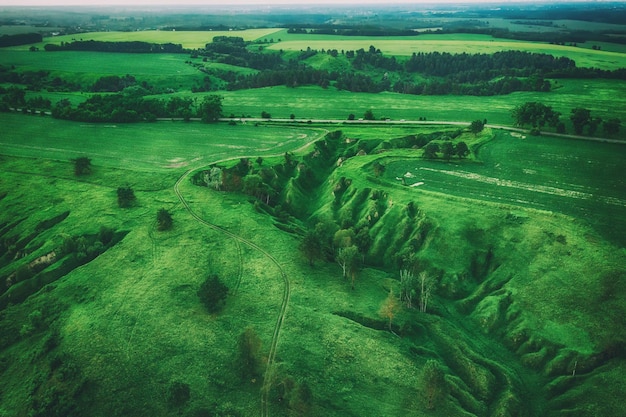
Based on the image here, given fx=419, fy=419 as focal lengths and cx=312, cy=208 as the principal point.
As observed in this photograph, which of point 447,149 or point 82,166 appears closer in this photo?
point 447,149

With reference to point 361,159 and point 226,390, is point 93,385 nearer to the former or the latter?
point 226,390

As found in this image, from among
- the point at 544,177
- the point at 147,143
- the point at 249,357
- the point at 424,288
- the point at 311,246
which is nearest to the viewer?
the point at 249,357

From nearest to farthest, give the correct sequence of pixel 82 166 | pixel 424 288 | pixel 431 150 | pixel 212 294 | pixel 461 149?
pixel 212 294
pixel 424 288
pixel 461 149
pixel 82 166
pixel 431 150

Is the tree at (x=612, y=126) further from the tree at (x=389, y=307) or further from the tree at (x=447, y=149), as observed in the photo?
the tree at (x=389, y=307)

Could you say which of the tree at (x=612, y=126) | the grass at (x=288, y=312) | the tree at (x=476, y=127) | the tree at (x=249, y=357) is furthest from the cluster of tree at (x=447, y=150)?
the tree at (x=249, y=357)

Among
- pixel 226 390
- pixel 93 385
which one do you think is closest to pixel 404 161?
pixel 226 390

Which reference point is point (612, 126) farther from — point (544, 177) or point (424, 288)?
point (424, 288)

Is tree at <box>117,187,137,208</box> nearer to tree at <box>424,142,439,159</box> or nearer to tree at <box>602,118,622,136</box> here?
tree at <box>424,142,439,159</box>

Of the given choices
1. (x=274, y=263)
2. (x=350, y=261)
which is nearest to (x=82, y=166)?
(x=274, y=263)
